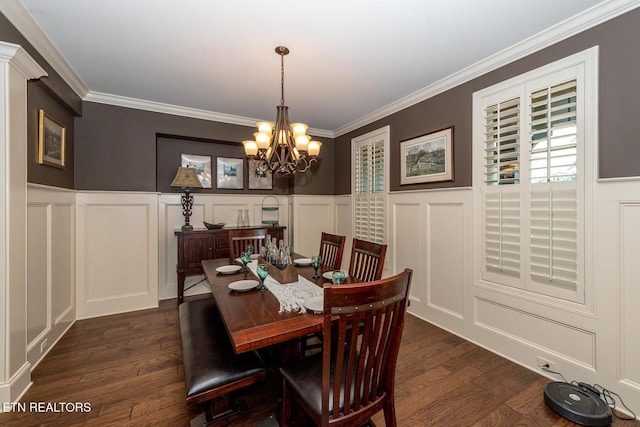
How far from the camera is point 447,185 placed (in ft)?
9.24

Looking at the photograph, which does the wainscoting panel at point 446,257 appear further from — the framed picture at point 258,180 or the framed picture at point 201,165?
the framed picture at point 201,165

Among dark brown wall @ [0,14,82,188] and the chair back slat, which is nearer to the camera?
the chair back slat

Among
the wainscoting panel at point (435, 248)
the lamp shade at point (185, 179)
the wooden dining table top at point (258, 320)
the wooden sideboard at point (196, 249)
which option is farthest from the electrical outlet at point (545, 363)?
the lamp shade at point (185, 179)

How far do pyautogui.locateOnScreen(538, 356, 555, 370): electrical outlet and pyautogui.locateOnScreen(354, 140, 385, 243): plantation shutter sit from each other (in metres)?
1.90

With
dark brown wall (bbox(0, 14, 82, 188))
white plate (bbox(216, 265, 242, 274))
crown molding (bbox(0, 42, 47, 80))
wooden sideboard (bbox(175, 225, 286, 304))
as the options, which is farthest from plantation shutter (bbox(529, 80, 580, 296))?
dark brown wall (bbox(0, 14, 82, 188))

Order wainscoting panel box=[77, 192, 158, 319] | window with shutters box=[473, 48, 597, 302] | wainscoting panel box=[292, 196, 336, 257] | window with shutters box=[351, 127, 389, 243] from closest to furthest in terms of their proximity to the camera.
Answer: window with shutters box=[473, 48, 597, 302], wainscoting panel box=[77, 192, 158, 319], window with shutters box=[351, 127, 389, 243], wainscoting panel box=[292, 196, 336, 257]

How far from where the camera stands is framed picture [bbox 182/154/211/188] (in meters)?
3.88

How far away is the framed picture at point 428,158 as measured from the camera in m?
2.79

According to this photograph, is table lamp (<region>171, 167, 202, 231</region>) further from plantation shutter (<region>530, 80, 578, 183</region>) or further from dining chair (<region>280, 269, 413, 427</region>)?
plantation shutter (<region>530, 80, 578, 183</region>)

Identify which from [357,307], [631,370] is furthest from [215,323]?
[631,370]

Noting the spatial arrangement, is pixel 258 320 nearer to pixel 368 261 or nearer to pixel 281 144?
pixel 368 261

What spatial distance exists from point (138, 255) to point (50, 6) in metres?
2.48

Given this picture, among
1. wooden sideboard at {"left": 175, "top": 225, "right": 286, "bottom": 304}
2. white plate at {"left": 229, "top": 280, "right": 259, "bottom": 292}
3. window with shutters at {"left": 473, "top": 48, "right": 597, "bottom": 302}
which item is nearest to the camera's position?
white plate at {"left": 229, "top": 280, "right": 259, "bottom": 292}

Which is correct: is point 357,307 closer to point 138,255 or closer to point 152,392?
point 152,392
